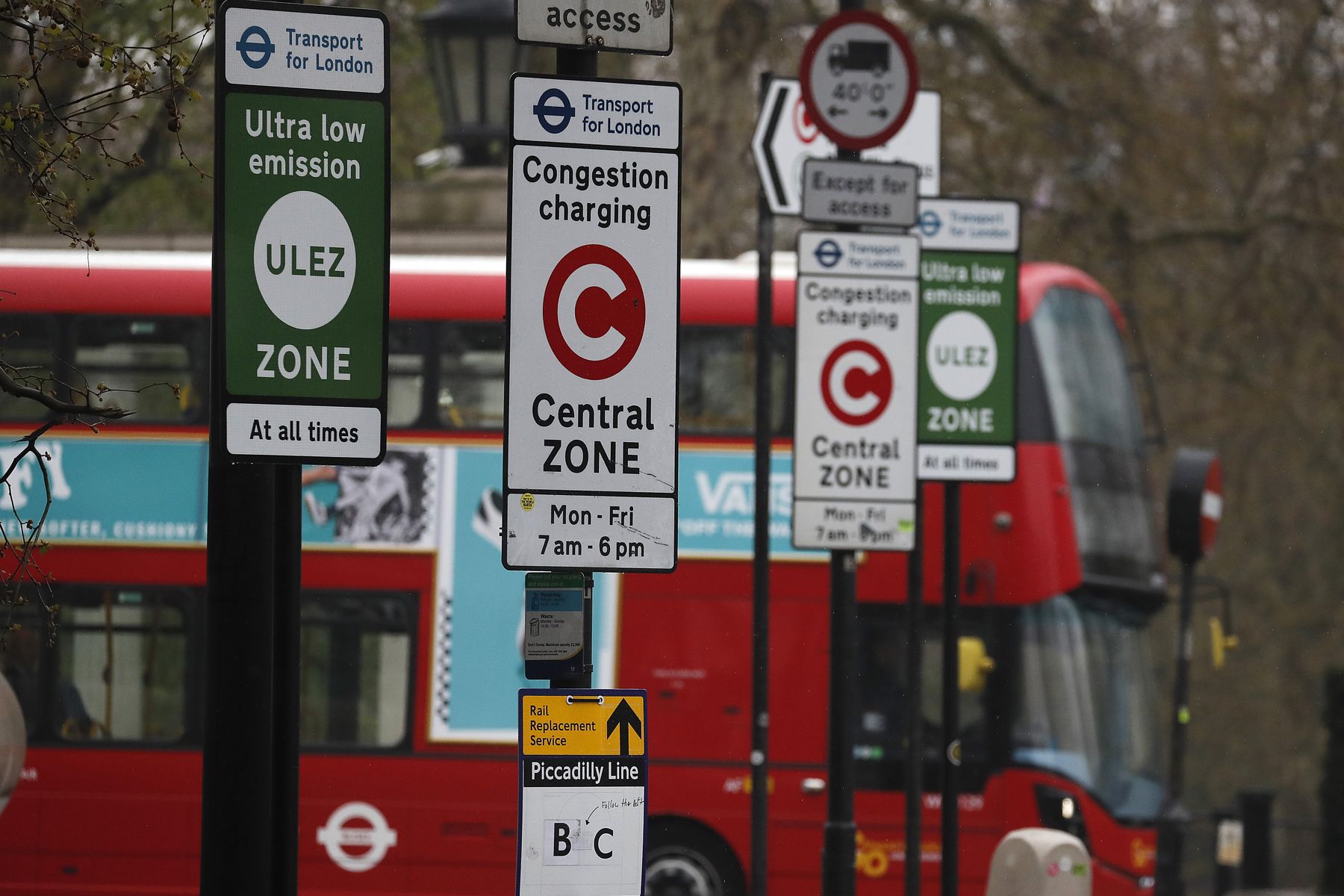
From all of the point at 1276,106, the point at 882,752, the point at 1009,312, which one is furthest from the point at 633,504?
the point at 1276,106

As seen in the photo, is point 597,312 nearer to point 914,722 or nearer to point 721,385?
point 914,722

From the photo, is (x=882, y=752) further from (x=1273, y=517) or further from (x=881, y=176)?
(x=1273, y=517)

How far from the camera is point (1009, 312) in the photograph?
8.65m

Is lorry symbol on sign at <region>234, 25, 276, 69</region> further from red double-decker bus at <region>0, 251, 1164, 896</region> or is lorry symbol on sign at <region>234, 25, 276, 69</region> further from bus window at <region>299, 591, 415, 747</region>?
bus window at <region>299, 591, 415, 747</region>

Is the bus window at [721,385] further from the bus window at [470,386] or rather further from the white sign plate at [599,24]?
the white sign plate at [599,24]

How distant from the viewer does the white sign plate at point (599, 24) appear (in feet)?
16.0

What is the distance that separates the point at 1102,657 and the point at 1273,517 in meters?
15.7

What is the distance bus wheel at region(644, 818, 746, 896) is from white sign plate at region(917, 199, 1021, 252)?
16.6 feet

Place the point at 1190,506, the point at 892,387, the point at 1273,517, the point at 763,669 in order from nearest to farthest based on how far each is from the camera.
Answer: the point at 892,387
the point at 763,669
the point at 1190,506
the point at 1273,517

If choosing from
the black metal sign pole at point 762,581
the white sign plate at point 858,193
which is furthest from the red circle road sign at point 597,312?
the black metal sign pole at point 762,581

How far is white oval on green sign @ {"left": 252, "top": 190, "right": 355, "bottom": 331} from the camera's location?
4.57 metres

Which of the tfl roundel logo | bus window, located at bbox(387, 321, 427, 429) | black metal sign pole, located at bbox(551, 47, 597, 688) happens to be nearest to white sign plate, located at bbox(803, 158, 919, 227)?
black metal sign pole, located at bbox(551, 47, 597, 688)

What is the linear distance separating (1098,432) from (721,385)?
256cm

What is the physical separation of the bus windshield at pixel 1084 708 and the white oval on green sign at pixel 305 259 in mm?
8672
